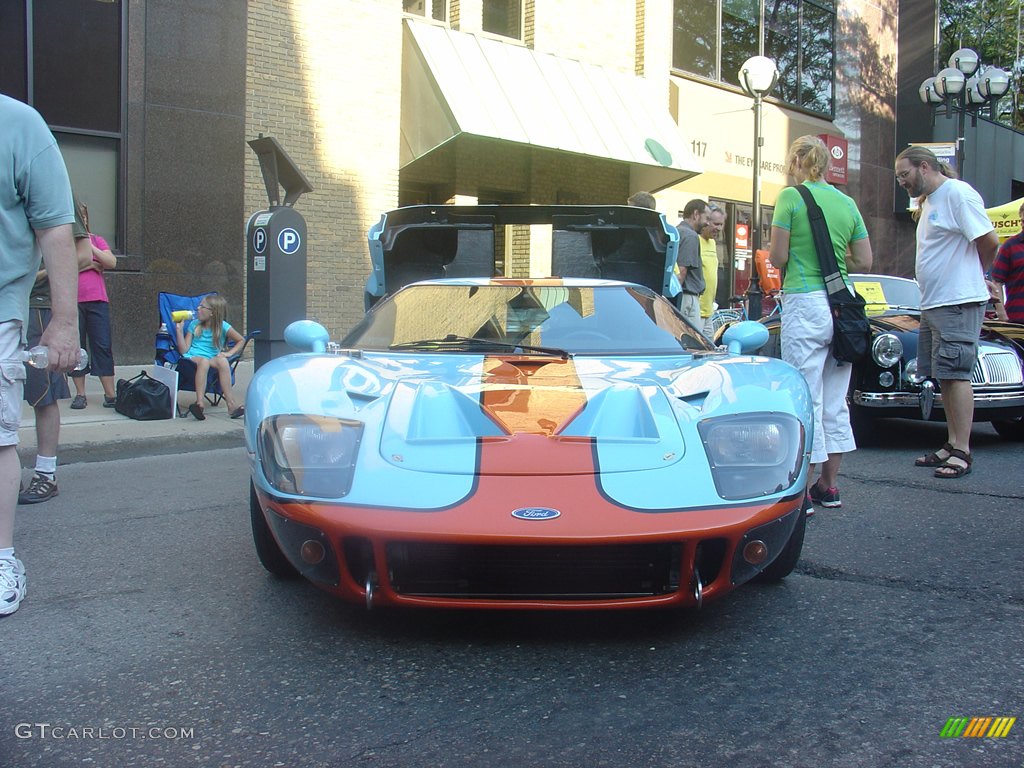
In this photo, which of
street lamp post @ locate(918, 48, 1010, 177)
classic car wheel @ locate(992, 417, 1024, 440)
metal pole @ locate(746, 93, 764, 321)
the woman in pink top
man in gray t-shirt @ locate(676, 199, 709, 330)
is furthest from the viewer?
street lamp post @ locate(918, 48, 1010, 177)

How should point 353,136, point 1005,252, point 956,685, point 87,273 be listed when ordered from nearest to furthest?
1. point 956,685
2. point 1005,252
3. point 87,273
4. point 353,136

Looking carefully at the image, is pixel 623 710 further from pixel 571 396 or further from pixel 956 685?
pixel 571 396

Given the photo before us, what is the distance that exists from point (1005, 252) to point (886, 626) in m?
4.97

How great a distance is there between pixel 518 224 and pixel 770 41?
15.8 m

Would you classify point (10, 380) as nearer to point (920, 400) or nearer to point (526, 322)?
point (526, 322)

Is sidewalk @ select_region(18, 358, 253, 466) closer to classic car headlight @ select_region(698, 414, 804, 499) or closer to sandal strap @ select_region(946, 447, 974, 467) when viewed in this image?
sandal strap @ select_region(946, 447, 974, 467)

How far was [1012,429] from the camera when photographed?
23.2ft

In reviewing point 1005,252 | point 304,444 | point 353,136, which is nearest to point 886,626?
point 304,444

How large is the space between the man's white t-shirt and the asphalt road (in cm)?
197

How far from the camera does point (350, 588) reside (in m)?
2.71

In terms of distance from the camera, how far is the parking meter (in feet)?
25.1

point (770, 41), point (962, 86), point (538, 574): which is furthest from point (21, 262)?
point (770, 41)

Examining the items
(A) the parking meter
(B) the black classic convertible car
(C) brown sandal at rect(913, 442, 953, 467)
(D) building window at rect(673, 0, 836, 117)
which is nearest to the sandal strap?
(C) brown sandal at rect(913, 442, 953, 467)

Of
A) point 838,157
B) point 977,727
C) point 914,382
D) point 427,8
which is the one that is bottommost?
point 977,727
